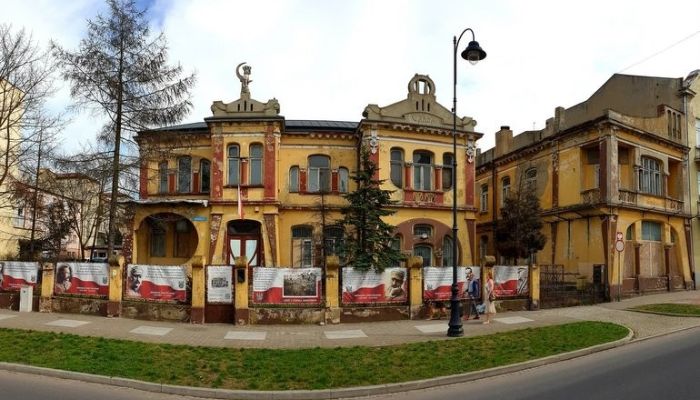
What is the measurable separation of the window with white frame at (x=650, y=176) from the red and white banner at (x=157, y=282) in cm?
2434

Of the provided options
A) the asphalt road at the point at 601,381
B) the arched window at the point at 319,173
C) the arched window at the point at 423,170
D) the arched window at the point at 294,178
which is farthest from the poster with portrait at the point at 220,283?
the arched window at the point at 423,170

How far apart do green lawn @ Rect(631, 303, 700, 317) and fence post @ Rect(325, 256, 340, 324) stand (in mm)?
12143

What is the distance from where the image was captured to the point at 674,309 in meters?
19.8

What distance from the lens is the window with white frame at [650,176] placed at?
28.6m

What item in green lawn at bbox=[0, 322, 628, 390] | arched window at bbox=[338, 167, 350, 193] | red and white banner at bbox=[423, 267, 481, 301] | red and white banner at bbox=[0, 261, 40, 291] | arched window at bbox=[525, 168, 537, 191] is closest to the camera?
green lawn at bbox=[0, 322, 628, 390]

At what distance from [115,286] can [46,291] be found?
2992mm

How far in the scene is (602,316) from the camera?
741 inches

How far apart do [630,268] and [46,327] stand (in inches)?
1043

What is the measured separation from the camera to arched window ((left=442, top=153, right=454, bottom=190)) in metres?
28.0

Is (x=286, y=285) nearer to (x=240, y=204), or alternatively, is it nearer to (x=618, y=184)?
(x=240, y=204)


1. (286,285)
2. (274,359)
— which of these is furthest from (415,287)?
(274,359)

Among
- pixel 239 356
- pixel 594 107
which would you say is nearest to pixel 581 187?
pixel 594 107

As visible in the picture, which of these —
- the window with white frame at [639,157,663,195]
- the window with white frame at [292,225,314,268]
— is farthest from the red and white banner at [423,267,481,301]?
the window with white frame at [639,157,663,195]

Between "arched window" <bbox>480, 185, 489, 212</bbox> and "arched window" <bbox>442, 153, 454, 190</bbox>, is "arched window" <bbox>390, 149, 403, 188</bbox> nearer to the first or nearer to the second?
"arched window" <bbox>442, 153, 454, 190</bbox>
